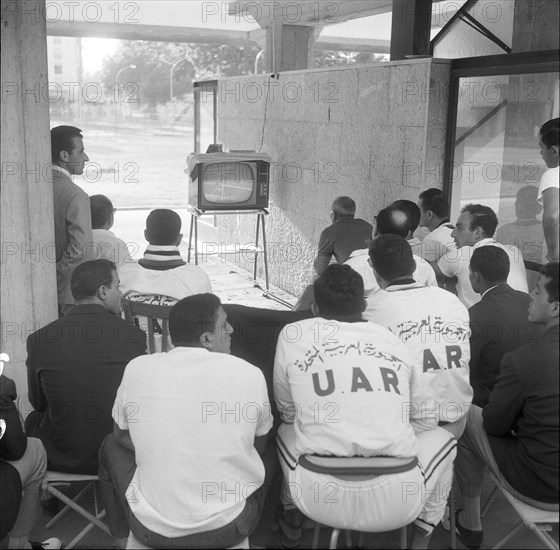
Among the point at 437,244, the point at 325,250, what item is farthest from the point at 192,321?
the point at 325,250

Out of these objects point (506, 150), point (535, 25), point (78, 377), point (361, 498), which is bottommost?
point (361, 498)

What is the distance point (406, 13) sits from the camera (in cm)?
582

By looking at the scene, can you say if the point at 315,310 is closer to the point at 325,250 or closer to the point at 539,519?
the point at 539,519

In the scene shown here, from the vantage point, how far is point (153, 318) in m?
4.00

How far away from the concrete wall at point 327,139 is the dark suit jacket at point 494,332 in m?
2.19

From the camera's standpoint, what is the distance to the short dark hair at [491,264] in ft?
11.6

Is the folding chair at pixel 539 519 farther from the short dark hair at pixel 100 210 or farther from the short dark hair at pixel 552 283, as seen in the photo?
the short dark hair at pixel 100 210

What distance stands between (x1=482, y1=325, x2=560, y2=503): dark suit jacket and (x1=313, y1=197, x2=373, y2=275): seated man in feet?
9.96

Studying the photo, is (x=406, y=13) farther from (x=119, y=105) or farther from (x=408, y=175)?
(x=119, y=105)

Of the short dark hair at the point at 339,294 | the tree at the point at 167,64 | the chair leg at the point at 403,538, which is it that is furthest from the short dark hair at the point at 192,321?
the tree at the point at 167,64

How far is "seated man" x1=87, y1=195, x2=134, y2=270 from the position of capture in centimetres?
466

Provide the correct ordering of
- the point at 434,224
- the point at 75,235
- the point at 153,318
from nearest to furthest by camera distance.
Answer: the point at 153,318
the point at 75,235
the point at 434,224

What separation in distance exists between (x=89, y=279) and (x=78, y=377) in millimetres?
496

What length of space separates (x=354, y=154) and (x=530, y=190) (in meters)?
2.08
